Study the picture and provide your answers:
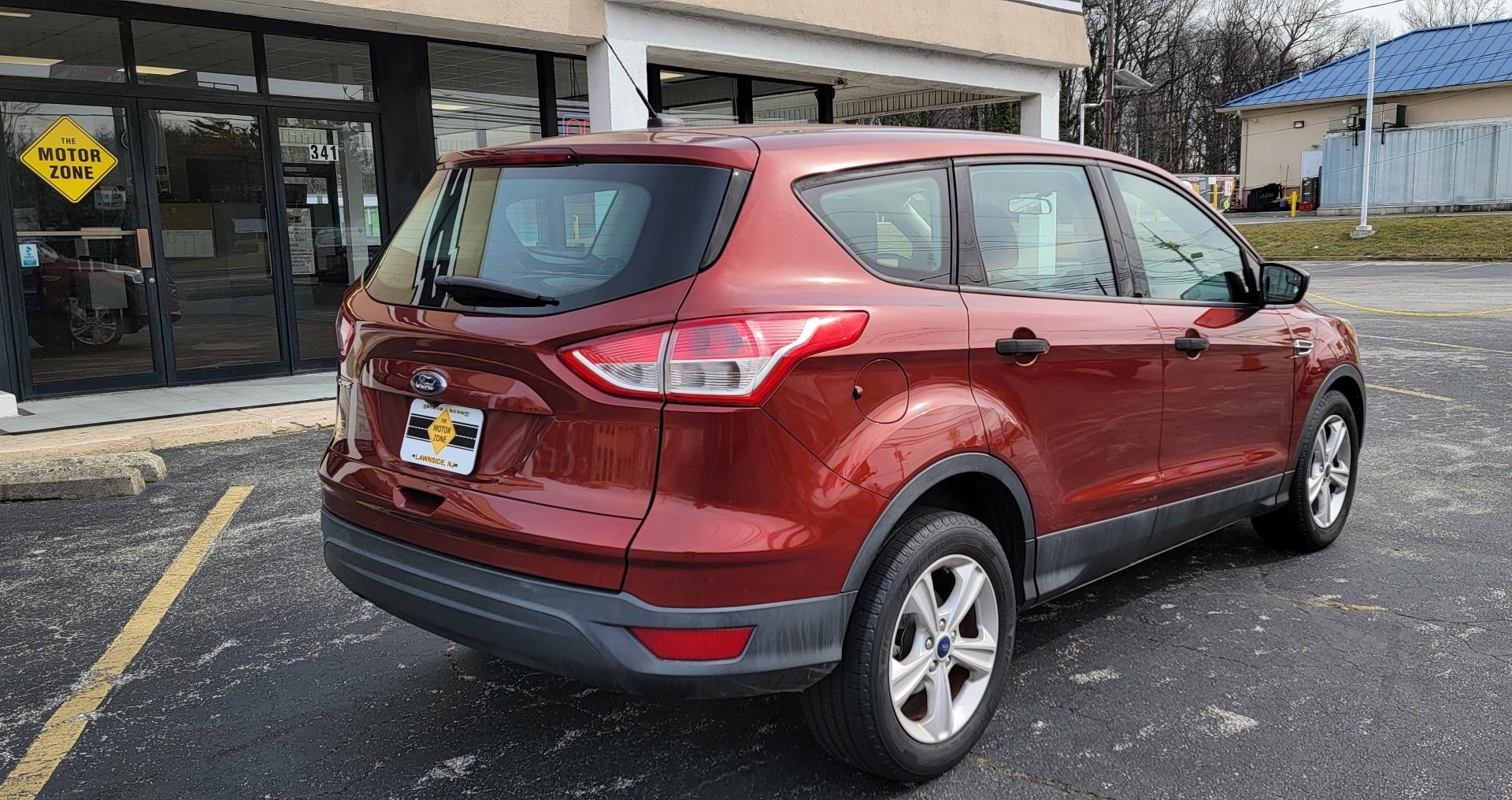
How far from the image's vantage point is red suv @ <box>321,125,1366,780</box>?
8.19 feet

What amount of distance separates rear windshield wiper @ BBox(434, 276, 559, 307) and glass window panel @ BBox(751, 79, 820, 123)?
469 inches

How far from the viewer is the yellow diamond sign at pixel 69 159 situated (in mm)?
9094

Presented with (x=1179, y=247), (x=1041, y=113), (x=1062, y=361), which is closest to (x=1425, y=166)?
(x=1041, y=113)

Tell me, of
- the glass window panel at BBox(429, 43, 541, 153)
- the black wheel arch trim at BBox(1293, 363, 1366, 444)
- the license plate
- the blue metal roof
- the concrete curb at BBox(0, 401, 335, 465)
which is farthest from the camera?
the blue metal roof

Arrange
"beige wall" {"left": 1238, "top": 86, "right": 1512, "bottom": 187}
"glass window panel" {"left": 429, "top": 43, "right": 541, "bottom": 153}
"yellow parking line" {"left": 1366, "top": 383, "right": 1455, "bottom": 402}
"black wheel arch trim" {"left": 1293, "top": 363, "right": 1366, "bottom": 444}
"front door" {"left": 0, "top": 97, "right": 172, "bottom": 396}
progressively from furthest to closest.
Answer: "beige wall" {"left": 1238, "top": 86, "right": 1512, "bottom": 187}
"glass window panel" {"left": 429, "top": 43, "right": 541, "bottom": 153}
"front door" {"left": 0, "top": 97, "right": 172, "bottom": 396}
"yellow parking line" {"left": 1366, "top": 383, "right": 1455, "bottom": 402}
"black wheel arch trim" {"left": 1293, "top": 363, "right": 1366, "bottom": 444}

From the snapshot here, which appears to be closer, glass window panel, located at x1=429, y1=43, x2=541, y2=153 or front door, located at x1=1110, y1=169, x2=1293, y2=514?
front door, located at x1=1110, y1=169, x2=1293, y2=514

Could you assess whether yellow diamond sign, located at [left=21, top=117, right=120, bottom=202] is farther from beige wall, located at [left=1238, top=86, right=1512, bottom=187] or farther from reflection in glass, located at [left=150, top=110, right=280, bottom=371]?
beige wall, located at [left=1238, top=86, right=1512, bottom=187]

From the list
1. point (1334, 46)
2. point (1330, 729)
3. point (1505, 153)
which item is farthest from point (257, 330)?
point (1334, 46)

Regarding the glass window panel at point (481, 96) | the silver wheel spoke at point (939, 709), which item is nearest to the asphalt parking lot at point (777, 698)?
the silver wheel spoke at point (939, 709)

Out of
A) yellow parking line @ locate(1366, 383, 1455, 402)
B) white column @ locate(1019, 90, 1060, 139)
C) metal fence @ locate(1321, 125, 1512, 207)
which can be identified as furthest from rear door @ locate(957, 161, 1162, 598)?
metal fence @ locate(1321, 125, 1512, 207)

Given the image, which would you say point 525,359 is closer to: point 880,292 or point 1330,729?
point 880,292

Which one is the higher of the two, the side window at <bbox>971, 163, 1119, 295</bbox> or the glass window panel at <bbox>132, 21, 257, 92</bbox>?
the glass window panel at <bbox>132, 21, 257, 92</bbox>

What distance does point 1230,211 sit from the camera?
4869cm

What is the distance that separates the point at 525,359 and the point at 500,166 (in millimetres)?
782
